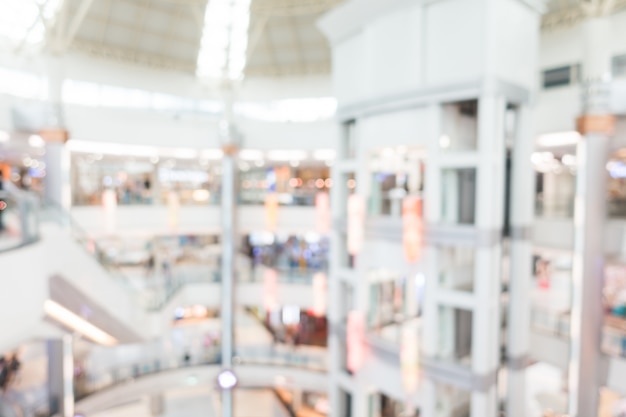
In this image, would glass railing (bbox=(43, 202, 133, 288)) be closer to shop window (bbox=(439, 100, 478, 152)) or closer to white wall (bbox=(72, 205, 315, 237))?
white wall (bbox=(72, 205, 315, 237))

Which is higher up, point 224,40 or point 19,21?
point 224,40

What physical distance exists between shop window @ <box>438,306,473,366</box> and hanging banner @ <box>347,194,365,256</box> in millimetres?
3209

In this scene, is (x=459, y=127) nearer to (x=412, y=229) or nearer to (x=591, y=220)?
(x=412, y=229)

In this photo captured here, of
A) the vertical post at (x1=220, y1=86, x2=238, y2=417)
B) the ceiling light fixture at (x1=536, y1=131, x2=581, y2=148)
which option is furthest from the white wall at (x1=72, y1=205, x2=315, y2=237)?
the ceiling light fixture at (x1=536, y1=131, x2=581, y2=148)

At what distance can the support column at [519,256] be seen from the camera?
12.6 m

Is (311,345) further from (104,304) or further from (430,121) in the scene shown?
(430,121)

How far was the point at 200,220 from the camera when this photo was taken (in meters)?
21.9

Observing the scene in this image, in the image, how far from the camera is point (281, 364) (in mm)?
20969

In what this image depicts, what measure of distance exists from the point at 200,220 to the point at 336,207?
29.0 ft

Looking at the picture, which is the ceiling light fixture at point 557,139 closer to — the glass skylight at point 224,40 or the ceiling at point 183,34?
the ceiling at point 183,34

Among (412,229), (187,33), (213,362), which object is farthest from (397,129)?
(187,33)

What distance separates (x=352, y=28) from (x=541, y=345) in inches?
455

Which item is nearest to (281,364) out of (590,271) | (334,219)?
(334,219)

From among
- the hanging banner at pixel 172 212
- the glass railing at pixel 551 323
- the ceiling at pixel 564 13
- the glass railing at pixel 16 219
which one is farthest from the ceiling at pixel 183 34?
the glass railing at pixel 551 323
